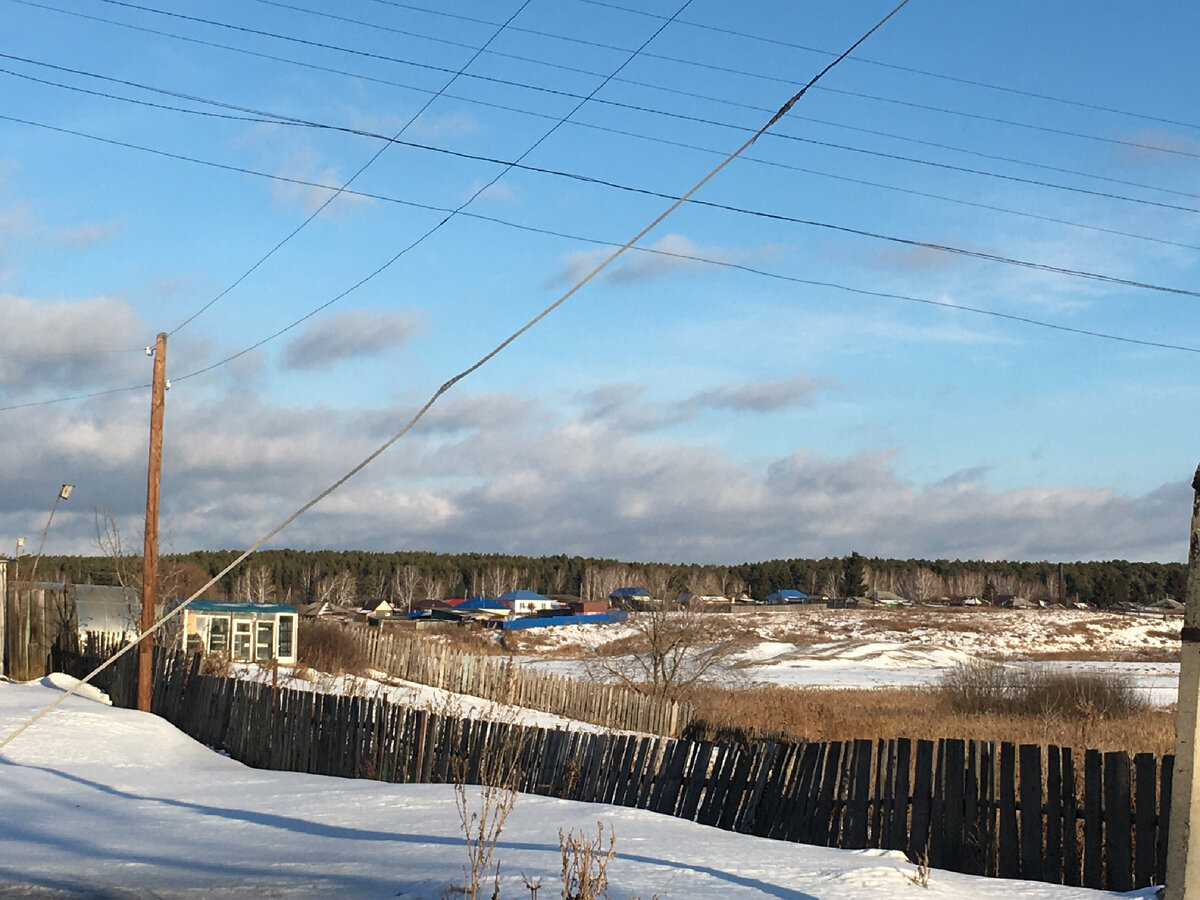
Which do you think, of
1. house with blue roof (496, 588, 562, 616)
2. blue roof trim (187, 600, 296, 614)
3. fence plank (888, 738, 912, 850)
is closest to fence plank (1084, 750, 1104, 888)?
fence plank (888, 738, 912, 850)

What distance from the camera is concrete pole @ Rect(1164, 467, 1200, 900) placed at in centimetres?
489

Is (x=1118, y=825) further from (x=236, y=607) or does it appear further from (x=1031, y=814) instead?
(x=236, y=607)

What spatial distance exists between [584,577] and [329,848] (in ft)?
520

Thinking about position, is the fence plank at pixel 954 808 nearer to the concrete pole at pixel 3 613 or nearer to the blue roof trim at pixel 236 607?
the concrete pole at pixel 3 613

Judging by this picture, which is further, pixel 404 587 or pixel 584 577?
pixel 584 577

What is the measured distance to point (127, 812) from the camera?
11.2 metres

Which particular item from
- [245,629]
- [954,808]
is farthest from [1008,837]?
[245,629]

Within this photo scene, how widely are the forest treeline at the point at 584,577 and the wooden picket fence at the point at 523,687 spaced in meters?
93.4

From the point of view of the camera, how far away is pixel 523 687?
1156 inches

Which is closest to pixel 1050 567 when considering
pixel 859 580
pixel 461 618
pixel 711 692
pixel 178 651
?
pixel 859 580

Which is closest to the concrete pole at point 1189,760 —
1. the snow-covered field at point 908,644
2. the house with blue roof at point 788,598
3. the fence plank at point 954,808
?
the fence plank at point 954,808

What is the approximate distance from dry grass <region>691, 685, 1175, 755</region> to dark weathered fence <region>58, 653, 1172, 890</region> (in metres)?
7.77

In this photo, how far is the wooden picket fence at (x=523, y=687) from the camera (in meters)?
25.8

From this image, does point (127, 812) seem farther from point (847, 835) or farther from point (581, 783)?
point (847, 835)
